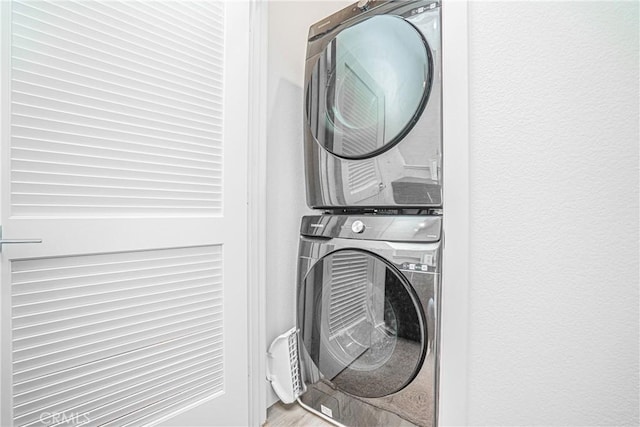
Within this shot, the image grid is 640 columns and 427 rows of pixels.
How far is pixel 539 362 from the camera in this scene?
0.80 m

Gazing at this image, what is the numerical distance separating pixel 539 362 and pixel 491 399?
0.62 feet

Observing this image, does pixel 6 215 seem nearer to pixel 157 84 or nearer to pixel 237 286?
pixel 157 84

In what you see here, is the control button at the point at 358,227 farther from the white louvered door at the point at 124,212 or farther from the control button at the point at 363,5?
the control button at the point at 363,5

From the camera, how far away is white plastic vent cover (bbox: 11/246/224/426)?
786mm

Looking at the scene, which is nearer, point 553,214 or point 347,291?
point 553,214

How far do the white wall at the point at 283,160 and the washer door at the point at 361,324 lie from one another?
0.58 ft

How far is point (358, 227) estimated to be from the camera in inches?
43.3

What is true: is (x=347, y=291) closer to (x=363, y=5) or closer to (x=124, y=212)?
(x=124, y=212)

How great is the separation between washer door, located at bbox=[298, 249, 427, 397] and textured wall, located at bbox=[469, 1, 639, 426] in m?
0.20

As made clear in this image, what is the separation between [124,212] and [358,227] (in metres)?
0.81

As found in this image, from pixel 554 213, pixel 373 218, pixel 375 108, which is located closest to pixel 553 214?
pixel 554 213

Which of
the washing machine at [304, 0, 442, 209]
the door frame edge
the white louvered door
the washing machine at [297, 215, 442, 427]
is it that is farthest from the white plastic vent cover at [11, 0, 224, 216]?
the washing machine at [297, 215, 442, 427]

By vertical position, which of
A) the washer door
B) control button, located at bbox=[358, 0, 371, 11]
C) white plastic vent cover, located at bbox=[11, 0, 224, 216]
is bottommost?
the washer door

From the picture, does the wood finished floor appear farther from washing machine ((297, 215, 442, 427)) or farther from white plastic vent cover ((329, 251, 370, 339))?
white plastic vent cover ((329, 251, 370, 339))
